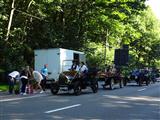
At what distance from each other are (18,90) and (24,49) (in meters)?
14.5

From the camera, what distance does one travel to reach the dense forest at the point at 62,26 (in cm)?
3812

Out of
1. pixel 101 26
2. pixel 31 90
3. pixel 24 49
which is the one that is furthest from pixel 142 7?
pixel 31 90

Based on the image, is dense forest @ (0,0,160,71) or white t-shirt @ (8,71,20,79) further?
dense forest @ (0,0,160,71)

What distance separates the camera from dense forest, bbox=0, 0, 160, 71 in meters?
38.1

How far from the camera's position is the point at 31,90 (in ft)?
84.6

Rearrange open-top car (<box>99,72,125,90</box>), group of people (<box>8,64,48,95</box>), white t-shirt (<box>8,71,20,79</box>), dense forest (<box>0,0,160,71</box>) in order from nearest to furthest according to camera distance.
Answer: group of people (<box>8,64,48,95</box>)
white t-shirt (<box>8,71,20,79</box>)
open-top car (<box>99,72,125,90</box>)
dense forest (<box>0,0,160,71</box>)

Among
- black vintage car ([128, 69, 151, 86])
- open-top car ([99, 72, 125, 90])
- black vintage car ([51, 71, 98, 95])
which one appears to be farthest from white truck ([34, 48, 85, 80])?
black vintage car ([128, 69, 151, 86])

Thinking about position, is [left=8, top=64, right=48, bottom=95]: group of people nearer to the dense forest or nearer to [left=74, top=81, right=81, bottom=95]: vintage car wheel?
[left=74, top=81, right=81, bottom=95]: vintage car wheel

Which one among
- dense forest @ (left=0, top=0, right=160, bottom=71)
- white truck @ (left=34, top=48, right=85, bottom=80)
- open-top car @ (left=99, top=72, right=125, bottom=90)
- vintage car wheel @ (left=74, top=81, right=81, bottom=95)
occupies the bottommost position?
vintage car wheel @ (left=74, top=81, right=81, bottom=95)

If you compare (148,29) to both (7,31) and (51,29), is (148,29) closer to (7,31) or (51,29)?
(51,29)

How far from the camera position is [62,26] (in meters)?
44.2

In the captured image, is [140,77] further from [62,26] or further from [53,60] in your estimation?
[62,26]

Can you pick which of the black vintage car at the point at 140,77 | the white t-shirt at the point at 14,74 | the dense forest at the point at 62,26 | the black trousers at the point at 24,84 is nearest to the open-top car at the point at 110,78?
the black vintage car at the point at 140,77

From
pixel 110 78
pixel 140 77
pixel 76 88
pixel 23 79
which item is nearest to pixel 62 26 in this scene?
pixel 140 77
